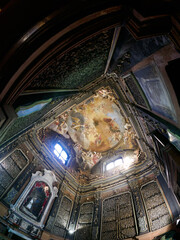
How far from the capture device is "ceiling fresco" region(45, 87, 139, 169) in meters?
11.9

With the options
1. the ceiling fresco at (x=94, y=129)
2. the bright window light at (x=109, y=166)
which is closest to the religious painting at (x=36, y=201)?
the ceiling fresco at (x=94, y=129)

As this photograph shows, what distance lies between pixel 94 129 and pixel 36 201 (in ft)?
25.7

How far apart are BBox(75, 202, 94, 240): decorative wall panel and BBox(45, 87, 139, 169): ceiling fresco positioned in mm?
3772

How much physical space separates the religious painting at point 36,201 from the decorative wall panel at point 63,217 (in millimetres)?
1381

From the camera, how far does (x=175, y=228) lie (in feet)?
18.7

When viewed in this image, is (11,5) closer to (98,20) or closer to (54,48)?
(54,48)

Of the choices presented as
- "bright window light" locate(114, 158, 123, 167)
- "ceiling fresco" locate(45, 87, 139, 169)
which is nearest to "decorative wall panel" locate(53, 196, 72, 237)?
"ceiling fresco" locate(45, 87, 139, 169)

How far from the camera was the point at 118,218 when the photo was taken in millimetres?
8219

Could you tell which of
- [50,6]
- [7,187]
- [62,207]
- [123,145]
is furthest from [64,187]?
[50,6]

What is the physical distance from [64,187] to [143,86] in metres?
9.44

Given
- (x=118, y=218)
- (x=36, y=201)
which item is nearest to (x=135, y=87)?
(x=118, y=218)

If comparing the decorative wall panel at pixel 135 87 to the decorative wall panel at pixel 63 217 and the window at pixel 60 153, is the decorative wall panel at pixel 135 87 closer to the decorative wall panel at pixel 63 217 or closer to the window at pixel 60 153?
the window at pixel 60 153

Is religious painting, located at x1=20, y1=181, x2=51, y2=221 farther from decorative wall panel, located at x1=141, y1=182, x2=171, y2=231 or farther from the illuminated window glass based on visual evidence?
decorative wall panel, located at x1=141, y1=182, x2=171, y2=231

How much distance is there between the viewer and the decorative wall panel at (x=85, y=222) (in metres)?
8.58
